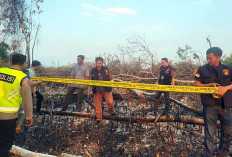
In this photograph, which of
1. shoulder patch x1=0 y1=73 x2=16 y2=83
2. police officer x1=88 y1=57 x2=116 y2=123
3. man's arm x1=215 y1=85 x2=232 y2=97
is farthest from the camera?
police officer x1=88 y1=57 x2=116 y2=123

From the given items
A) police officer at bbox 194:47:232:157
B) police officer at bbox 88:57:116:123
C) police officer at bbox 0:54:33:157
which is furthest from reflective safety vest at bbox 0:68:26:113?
police officer at bbox 194:47:232:157

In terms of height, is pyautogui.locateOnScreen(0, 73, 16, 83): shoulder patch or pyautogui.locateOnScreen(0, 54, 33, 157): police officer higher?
pyautogui.locateOnScreen(0, 73, 16, 83): shoulder patch

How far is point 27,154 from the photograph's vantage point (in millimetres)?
3240

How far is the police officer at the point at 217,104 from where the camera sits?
2.88 metres

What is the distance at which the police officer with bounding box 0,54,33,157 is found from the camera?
263cm

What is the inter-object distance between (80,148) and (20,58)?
2.20m

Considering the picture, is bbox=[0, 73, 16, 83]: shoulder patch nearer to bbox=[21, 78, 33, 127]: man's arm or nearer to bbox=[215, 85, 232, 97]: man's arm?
bbox=[21, 78, 33, 127]: man's arm

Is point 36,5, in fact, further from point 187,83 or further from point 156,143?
point 156,143

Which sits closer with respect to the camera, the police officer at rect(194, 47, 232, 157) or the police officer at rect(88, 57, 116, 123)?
the police officer at rect(194, 47, 232, 157)

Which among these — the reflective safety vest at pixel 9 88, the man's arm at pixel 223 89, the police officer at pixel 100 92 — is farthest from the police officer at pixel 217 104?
the reflective safety vest at pixel 9 88

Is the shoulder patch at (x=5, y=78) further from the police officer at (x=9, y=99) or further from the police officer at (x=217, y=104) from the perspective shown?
the police officer at (x=217, y=104)

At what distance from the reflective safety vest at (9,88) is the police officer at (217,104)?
2.87m

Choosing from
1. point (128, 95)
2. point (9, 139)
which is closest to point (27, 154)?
point (9, 139)

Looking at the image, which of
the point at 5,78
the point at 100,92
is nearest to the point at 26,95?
the point at 5,78
